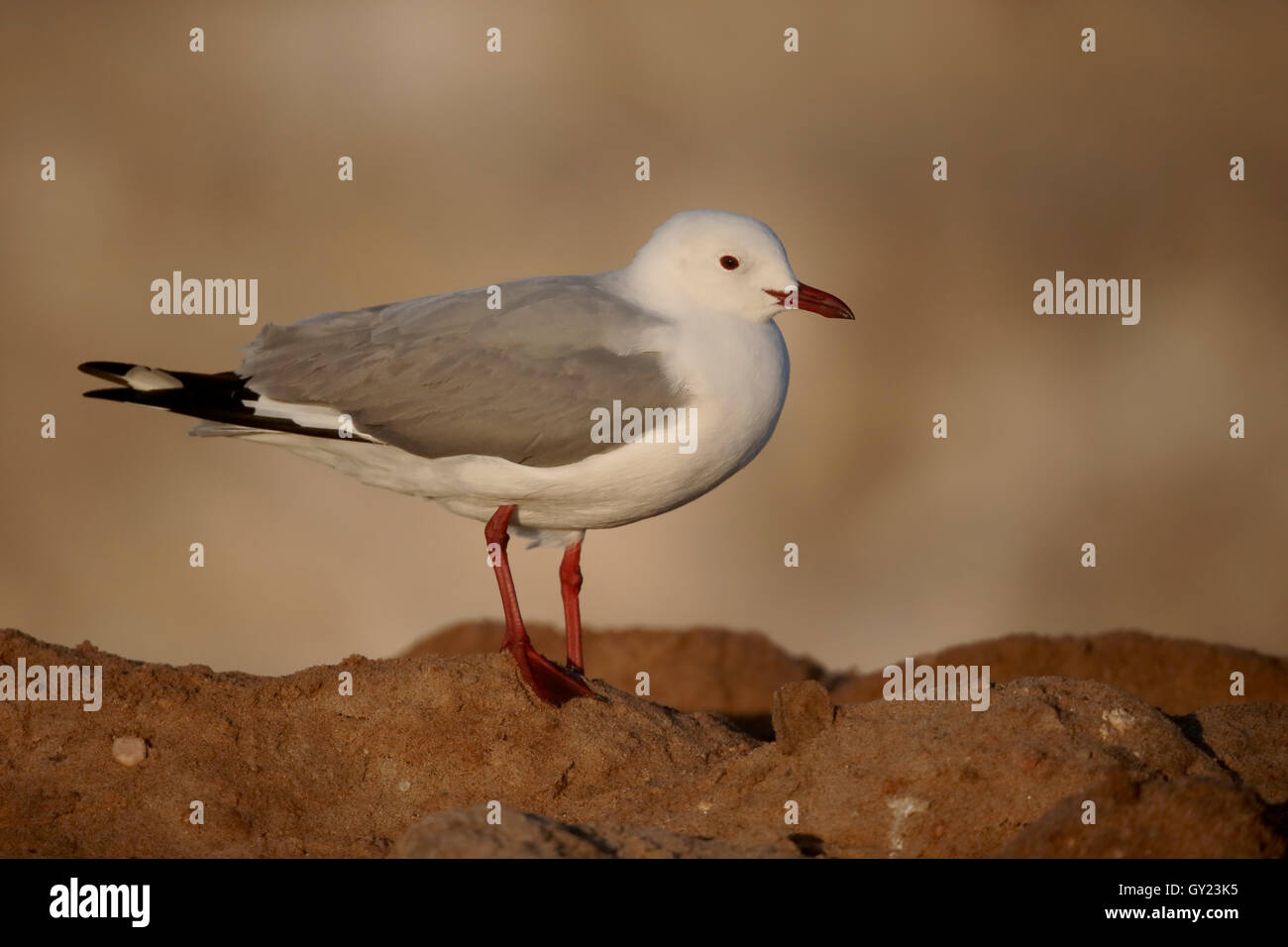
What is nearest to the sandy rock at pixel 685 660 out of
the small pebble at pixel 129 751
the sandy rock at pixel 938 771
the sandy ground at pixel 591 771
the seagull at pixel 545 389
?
the sandy ground at pixel 591 771

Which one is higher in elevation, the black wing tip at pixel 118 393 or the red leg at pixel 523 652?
the black wing tip at pixel 118 393

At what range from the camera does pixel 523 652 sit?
4820mm

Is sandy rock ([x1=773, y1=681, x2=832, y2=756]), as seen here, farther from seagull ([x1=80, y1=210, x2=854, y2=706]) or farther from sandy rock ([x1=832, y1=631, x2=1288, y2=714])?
sandy rock ([x1=832, y1=631, x2=1288, y2=714])

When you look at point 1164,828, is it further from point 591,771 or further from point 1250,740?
point 591,771

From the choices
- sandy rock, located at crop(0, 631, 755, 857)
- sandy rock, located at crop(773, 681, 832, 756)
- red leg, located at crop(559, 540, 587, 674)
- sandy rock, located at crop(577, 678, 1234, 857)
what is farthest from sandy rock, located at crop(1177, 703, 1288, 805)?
red leg, located at crop(559, 540, 587, 674)

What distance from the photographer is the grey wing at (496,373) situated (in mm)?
4695

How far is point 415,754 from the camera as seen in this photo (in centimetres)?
451

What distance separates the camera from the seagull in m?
4.70

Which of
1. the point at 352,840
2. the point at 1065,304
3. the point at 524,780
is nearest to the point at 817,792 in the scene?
the point at 524,780

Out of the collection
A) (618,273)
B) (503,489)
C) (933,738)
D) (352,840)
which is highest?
(618,273)

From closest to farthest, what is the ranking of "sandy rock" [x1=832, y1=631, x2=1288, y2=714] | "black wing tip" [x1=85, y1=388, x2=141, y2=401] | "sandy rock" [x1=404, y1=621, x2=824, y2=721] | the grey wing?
the grey wing < "black wing tip" [x1=85, y1=388, x2=141, y2=401] < "sandy rock" [x1=832, y1=631, x2=1288, y2=714] < "sandy rock" [x1=404, y1=621, x2=824, y2=721]

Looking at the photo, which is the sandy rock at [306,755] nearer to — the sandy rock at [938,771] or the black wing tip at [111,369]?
the sandy rock at [938,771]
